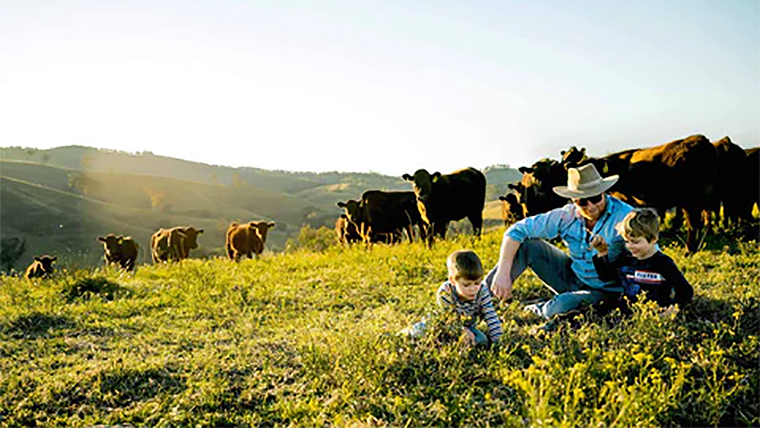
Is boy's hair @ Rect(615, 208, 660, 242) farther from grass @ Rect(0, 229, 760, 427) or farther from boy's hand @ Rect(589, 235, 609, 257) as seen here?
grass @ Rect(0, 229, 760, 427)

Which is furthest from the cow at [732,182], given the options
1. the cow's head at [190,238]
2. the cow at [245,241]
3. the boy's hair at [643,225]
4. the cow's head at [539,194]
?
the cow's head at [190,238]

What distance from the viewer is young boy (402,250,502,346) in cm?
491

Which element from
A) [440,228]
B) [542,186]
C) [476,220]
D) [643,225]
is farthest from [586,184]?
[476,220]

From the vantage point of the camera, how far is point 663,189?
11.4m

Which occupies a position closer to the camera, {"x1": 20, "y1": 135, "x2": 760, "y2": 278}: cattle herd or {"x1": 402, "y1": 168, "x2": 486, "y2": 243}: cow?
{"x1": 20, "y1": 135, "x2": 760, "y2": 278}: cattle herd

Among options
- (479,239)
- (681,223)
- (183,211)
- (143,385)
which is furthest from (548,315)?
(183,211)

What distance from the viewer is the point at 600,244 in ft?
17.7

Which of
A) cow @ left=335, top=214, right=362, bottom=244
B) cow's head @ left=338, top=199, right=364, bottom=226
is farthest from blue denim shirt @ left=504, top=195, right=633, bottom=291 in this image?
cow @ left=335, top=214, right=362, bottom=244

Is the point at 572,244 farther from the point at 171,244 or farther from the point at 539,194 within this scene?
the point at 171,244

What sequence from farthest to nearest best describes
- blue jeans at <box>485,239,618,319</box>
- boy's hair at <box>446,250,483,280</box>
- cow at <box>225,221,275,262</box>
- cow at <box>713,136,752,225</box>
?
cow at <box>225,221,275,262</box> < cow at <box>713,136,752,225</box> < blue jeans at <box>485,239,618,319</box> < boy's hair at <box>446,250,483,280</box>

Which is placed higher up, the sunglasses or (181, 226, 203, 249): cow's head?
the sunglasses

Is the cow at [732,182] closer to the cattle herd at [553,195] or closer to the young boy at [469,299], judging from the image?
the cattle herd at [553,195]

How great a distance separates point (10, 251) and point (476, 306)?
68720 mm

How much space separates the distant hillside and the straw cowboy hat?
8556mm
